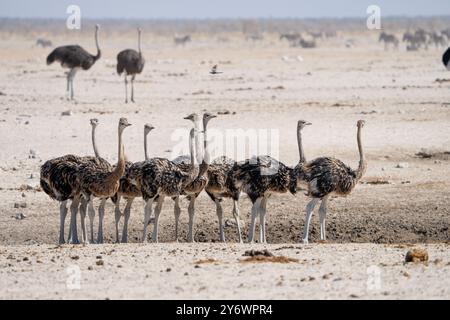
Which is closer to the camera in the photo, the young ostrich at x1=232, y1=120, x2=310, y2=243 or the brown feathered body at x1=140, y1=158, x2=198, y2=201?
the brown feathered body at x1=140, y1=158, x2=198, y2=201

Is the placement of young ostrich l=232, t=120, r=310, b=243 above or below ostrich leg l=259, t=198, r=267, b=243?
above

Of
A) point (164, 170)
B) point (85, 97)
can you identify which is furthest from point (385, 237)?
point (85, 97)

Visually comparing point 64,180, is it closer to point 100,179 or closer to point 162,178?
point 100,179

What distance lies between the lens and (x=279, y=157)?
15.9 meters

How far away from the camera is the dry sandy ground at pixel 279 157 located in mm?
8938

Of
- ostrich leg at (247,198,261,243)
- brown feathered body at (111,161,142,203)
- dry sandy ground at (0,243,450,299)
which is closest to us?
dry sandy ground at (0,243,450,299)

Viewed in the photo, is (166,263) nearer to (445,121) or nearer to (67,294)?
(67,294)

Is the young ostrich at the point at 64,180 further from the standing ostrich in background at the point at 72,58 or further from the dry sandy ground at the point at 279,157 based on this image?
the standing ostrich in background at the point at 72,58

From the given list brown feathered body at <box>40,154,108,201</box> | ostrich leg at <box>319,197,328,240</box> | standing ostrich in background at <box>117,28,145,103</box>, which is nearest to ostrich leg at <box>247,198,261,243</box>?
ostrich leg at <box>319,197,328,240</box>

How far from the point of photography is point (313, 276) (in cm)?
896

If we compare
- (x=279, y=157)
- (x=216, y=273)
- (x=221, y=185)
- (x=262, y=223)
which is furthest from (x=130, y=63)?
(x=216, y=273)

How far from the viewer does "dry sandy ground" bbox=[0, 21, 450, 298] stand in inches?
352

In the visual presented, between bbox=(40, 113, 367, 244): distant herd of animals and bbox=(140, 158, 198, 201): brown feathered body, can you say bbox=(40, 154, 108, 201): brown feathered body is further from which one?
bbox=(140, 158, 198, 201): brown feathered body

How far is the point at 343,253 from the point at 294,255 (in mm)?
413
